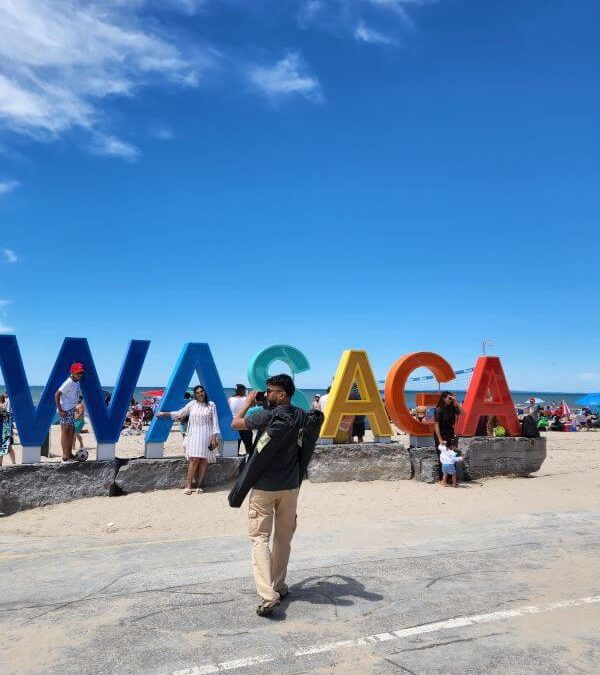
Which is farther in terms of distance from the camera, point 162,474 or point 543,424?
point 543,424

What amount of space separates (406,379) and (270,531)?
24.4 feet

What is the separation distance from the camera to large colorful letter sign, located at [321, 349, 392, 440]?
37.3ft

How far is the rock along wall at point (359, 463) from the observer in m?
11.2

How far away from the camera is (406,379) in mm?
11727

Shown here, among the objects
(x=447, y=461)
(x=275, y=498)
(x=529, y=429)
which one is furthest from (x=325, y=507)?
(x=529, y=429)

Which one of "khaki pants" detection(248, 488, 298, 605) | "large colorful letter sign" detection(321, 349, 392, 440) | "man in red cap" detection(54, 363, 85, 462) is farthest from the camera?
"large colorful letter sign" detection(321, 349, 392, 440)

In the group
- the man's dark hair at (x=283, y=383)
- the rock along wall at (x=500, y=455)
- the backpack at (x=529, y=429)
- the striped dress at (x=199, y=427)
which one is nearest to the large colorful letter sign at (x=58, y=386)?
the striped dress at (x=199, y=427)

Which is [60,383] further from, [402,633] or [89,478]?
[402,633]

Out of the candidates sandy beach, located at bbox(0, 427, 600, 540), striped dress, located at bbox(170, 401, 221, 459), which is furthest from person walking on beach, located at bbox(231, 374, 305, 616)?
striped dress, located at bbox(170, 401, 221, 459)

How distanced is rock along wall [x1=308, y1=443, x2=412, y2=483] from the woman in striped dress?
210cm

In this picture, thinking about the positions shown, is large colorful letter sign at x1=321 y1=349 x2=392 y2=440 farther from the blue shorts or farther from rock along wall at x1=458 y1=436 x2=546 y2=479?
the blue shorts

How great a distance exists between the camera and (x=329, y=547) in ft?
22.1

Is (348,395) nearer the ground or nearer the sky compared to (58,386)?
nearer the ground

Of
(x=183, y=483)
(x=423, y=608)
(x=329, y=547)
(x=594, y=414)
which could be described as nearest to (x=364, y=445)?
(x=183, y=483)
